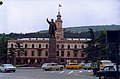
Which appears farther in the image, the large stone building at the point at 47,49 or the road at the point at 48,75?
the large stone building at the point at 47,49

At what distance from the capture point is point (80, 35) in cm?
13688

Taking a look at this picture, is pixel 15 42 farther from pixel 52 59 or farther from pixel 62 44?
pixel 52 59

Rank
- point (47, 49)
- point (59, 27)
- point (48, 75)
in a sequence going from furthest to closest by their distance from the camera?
point (59, 27) < point (47, 49) < point (48, 75)

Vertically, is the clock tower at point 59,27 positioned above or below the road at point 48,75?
above

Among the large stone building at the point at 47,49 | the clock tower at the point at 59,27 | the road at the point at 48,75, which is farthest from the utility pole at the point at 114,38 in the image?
the large stone building at the point at 47,49

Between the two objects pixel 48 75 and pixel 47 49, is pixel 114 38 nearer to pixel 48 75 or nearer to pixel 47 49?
pixel 48 75

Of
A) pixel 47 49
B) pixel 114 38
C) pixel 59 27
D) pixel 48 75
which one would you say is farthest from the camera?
pixel 59 27

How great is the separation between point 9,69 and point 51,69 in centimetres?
665

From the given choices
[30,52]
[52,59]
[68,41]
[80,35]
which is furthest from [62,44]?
[52,59]

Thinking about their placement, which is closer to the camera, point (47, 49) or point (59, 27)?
point (47, 49)

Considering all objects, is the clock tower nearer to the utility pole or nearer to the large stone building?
the large stone building

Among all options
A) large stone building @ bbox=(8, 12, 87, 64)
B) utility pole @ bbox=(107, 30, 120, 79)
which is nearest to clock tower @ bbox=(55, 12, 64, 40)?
large stone building @ bbox=(8, 12, 87, 64)

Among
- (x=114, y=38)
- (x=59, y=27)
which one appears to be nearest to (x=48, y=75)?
(x=114, y=38)

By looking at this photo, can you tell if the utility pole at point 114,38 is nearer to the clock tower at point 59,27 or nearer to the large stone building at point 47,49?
the clock tower at point 59,27
